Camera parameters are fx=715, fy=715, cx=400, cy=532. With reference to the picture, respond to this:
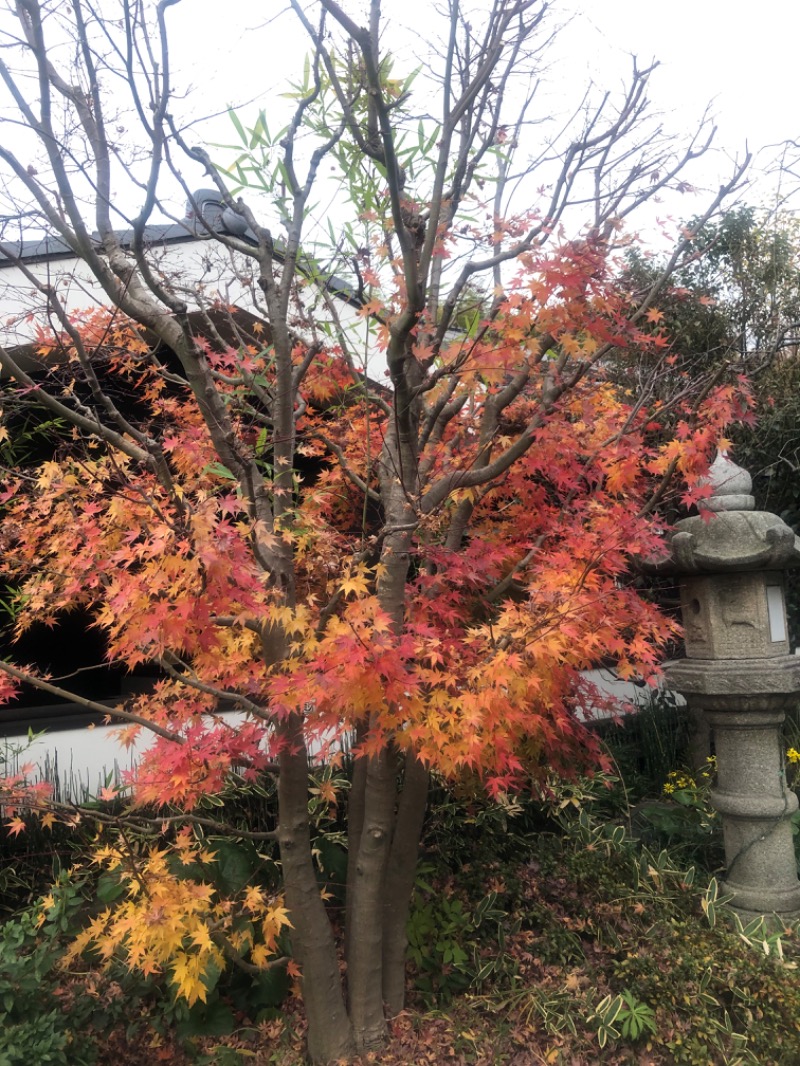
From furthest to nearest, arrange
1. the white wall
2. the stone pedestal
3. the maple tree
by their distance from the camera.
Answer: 1. the white wall
2. the stone pedestal
3. the maple tree

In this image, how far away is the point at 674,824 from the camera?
4.69 metres

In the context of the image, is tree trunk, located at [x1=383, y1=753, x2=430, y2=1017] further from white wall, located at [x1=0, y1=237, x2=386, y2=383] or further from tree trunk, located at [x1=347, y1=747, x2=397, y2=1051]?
white wall, located at [x1=0, y1=237, x2=386, y2=383]

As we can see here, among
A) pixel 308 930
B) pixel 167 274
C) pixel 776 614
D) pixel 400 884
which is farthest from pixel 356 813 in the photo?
pixel 167 274

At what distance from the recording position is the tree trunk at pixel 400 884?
10.4ft

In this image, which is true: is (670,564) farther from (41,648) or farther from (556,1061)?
(41,648)

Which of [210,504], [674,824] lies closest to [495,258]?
[210,504]

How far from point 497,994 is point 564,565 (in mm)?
2040

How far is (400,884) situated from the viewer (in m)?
3.22

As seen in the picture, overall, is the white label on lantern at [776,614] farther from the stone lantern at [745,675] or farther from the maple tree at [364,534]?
the maple tree at [364,534]

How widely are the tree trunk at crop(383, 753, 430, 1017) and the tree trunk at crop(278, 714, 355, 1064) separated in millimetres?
281

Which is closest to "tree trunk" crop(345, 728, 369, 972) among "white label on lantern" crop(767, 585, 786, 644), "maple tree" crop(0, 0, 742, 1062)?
"maple tree" crop(0, 0, 742, 1062)

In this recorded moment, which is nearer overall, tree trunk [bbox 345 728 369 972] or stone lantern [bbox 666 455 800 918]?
tree trunk [bbox 345 728 369 972]

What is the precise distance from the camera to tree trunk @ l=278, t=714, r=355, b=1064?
2898 millimetres

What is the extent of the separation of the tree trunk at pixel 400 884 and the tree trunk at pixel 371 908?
0.49 feet
